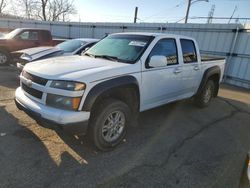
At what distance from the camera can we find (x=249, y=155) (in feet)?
6.81

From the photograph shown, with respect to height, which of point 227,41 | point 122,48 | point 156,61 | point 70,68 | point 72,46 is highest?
point 227,41

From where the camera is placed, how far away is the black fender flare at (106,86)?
2863mm

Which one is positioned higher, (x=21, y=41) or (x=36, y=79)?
(x=36, y=79)

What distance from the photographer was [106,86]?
302cm

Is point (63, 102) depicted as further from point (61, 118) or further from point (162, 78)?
point (162, 78)

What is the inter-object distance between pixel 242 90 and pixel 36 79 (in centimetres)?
844

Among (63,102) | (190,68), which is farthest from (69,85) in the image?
(190,68)

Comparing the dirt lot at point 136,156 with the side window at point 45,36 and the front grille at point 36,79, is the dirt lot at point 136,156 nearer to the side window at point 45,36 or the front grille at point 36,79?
the front grille at point 36,79

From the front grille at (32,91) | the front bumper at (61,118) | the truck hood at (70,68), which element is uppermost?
the truck hood at (70,68)

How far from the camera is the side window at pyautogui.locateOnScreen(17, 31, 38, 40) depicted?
9.70m

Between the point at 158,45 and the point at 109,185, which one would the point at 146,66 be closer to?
the point at 158,45

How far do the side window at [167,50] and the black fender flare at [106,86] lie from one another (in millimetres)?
808

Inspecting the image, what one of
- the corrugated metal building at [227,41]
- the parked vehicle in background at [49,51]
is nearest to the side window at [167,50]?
the parked vehicle in background at [49,51]

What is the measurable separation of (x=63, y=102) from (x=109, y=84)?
68 centimetres
